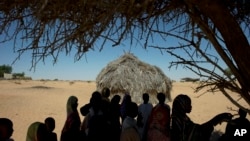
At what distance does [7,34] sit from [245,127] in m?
3.08

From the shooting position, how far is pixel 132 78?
16969mm

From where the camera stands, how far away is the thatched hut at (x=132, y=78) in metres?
16.6

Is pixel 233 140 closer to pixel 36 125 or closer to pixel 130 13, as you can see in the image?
pixel 130 13

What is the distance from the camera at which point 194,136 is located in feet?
12.9

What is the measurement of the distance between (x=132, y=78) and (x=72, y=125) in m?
11.8

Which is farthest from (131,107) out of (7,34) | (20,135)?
(20,135)

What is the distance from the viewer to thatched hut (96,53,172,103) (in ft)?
54.5

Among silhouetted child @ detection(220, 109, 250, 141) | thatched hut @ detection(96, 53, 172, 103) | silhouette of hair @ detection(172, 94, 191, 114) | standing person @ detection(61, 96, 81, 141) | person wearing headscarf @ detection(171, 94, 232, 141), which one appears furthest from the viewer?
thatched hut @ detection(96, 53, 172, 103)

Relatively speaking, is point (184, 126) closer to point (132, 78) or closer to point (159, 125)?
point (159, 125)

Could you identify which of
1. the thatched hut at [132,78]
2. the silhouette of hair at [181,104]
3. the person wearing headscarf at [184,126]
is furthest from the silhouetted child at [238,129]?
the thatched hut at [132,78]

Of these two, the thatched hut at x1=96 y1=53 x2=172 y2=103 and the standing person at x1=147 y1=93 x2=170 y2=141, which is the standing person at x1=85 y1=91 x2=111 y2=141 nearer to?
the standing person at x1=147 y1=93 x2=170 y2=141

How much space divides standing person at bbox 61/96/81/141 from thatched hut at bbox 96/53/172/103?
409 inches

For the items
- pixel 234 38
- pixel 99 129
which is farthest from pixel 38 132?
pixel 234 38

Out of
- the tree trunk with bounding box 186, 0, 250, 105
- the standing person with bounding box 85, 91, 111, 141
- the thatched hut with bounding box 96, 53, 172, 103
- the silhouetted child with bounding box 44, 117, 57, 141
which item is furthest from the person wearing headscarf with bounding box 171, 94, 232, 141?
the thatched hut with bounding box 96, 53, 172, 103
